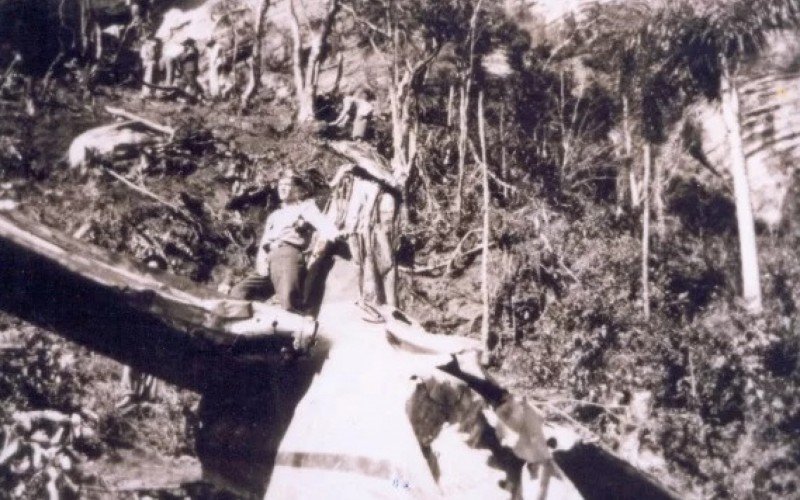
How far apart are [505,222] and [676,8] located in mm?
2661

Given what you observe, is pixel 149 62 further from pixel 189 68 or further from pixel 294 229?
pixel 294 229

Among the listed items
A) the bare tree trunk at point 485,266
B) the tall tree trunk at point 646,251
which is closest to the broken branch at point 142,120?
the bare tree trunk at point 485,266

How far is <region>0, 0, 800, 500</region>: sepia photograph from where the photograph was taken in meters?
2.12

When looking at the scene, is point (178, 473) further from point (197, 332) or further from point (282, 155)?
point (282, 155)

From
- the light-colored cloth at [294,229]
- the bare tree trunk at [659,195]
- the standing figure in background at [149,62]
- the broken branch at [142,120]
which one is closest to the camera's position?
the light-colored cloth at [294,229]

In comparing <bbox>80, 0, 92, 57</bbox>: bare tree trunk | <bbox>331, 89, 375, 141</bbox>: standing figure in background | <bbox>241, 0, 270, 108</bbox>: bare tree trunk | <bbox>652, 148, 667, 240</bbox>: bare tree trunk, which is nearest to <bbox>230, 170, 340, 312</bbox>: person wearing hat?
<bbox>331, 89, 375, 141</bbox>: standing figure in background

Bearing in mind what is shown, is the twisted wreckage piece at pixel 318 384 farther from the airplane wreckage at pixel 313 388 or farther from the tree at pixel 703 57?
the tree at pixel 703 57

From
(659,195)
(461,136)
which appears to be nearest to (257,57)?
(461,136)

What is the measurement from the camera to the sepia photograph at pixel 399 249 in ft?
6.94

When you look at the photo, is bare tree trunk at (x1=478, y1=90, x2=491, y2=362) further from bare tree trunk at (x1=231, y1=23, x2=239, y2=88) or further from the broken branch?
the broken branch

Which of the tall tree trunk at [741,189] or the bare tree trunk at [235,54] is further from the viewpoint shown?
the tall tree trunk at [741,189]

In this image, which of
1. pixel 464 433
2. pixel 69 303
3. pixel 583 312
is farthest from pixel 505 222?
pixel 69 303

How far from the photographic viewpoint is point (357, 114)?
11.5 feet

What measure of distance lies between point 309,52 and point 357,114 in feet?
1.70
